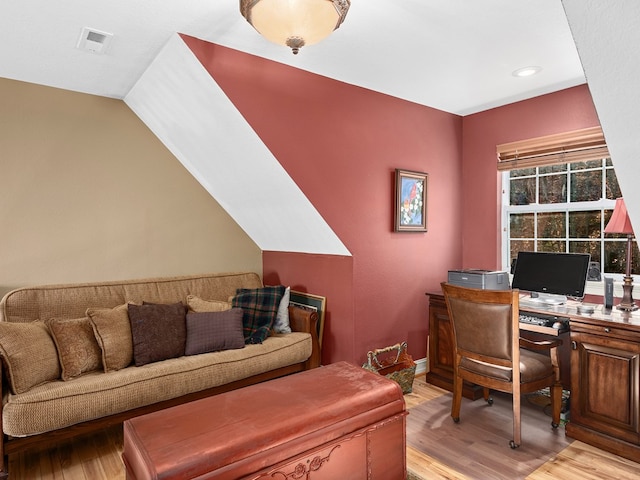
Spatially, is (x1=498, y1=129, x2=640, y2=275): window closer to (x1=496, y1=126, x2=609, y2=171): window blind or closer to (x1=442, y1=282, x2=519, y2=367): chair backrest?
(x1=496, y1=126, x2=609, y2=171): window blind

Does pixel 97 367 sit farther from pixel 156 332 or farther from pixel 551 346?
pixel 551 346

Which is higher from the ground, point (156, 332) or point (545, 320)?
point (545, 320)

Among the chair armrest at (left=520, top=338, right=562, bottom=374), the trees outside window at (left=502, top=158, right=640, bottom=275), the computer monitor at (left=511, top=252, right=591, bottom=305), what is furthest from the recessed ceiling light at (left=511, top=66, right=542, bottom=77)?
the chair armrest at (left=520, top=338, right=562, bottom=374)

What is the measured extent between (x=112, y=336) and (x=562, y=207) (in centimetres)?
346

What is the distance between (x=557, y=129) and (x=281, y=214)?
89.0 inches

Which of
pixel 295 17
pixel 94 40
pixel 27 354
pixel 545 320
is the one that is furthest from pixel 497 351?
pixel 94 40

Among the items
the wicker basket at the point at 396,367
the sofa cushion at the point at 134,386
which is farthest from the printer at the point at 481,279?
the sofa cushion at the point at 134,386

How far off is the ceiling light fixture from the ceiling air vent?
970 mm

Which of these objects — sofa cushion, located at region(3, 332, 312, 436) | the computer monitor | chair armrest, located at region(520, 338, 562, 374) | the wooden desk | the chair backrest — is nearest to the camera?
sofa cushion, located at region(3, 332, 312, 436)

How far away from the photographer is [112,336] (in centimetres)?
261

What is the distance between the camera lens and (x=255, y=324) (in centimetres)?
320

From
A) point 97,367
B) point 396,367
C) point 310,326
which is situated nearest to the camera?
point 97,367

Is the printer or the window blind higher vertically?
the window blind

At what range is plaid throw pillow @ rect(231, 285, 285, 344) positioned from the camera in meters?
3.15
